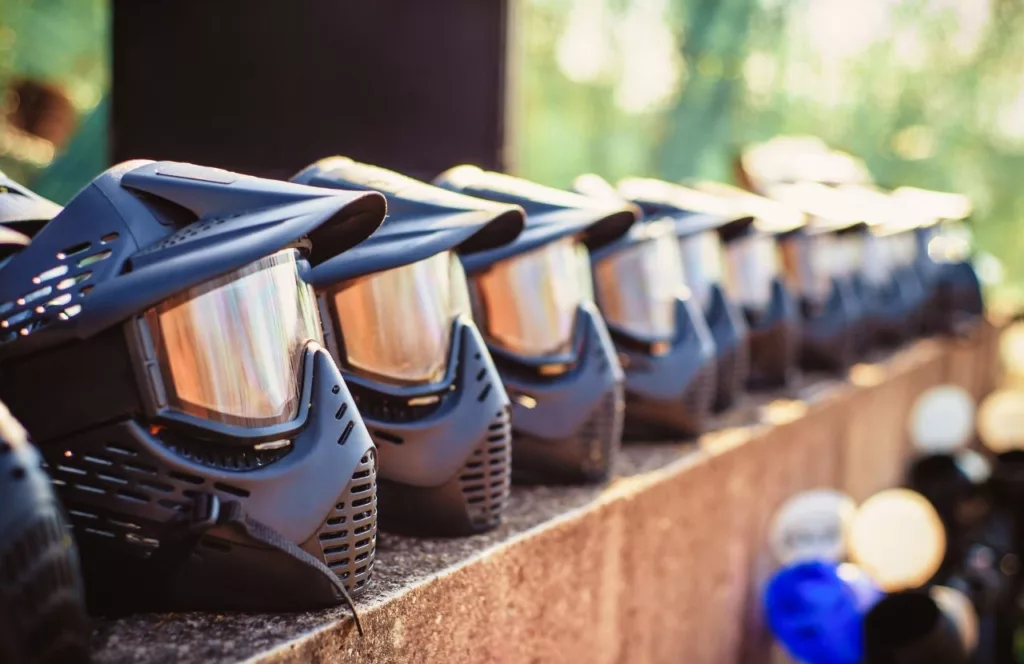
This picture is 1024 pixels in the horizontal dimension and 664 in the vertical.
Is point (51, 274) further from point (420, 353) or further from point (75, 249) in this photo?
point (420, 353)

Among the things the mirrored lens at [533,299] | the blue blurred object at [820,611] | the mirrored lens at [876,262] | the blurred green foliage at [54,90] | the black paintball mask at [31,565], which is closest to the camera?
the black paintball mask at [31,565]

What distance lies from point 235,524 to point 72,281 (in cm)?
28

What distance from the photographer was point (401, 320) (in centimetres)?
143

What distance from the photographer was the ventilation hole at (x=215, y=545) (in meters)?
1.11

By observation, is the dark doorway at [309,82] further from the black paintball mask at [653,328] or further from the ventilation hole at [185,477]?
the ventilation hole at [185,477]

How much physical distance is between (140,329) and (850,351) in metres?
3.01

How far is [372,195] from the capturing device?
1153 millimetres

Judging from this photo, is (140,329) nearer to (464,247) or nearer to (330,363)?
(330,363)

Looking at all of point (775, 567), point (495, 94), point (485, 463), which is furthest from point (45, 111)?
point (485, 463)

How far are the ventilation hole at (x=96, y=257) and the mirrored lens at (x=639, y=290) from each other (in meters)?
1.16

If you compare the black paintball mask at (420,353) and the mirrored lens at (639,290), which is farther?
the mirrored lens at (639,290)

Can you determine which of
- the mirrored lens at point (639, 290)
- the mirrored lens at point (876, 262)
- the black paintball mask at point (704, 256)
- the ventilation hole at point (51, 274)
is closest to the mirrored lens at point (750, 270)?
the black paintball mask at point (704, 256)

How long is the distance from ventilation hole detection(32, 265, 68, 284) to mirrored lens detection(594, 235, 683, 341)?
119cm

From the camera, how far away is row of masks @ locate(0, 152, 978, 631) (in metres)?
1.06
